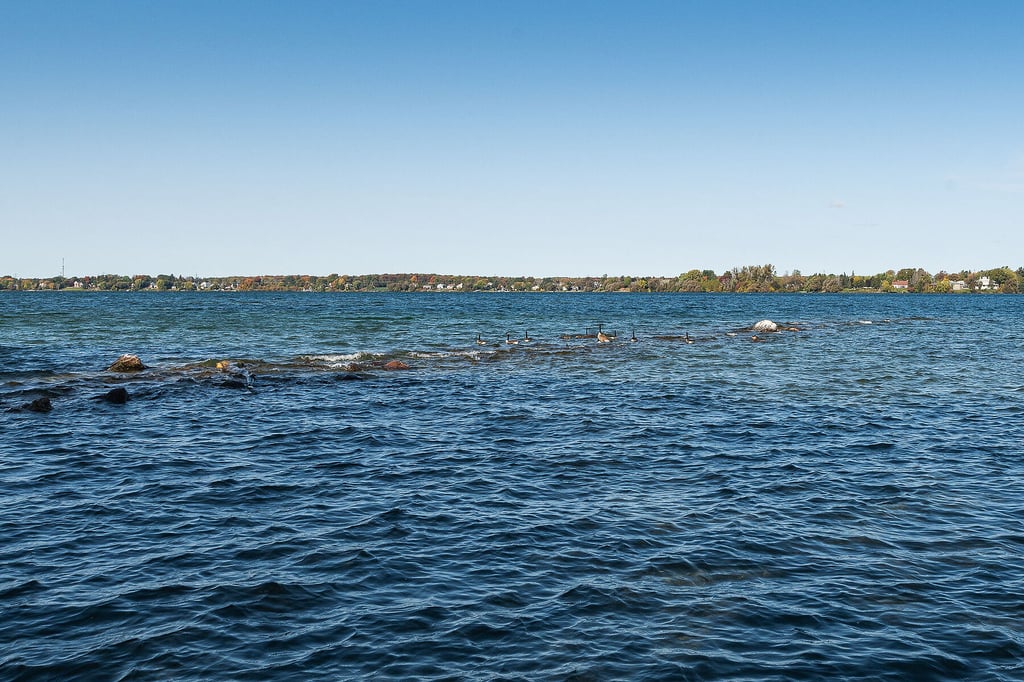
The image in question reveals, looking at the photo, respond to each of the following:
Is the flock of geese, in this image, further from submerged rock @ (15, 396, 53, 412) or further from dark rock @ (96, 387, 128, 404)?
submerged rock @ (15, 396, 53, 412)

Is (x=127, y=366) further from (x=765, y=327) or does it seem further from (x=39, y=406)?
(x=765, y=327)

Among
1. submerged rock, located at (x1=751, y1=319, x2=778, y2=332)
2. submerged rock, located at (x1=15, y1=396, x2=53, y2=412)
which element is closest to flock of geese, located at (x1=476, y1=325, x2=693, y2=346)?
submerged rock, located at (x1=751, y1=319, x2=778, y2=332)

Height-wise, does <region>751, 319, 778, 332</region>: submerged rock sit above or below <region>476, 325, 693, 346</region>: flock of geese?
above

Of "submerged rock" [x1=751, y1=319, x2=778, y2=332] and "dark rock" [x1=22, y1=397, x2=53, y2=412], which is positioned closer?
"dark rock" [x1=22, y1=397, x2=53, y2=412]

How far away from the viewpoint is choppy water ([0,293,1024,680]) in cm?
1179

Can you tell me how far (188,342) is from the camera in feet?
225

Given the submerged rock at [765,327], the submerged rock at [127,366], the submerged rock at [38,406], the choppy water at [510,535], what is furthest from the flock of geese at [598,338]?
the submerged rock at [38,406]

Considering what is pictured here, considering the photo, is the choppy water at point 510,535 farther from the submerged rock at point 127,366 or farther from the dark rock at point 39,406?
the submerged rock at point 127,366

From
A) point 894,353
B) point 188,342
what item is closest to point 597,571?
point 894,353

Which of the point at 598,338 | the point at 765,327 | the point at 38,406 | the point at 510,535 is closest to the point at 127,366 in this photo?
the point at 38,406

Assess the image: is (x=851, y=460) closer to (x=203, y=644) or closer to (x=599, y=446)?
(x=599, y=446)

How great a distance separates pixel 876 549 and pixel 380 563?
34.7 feet

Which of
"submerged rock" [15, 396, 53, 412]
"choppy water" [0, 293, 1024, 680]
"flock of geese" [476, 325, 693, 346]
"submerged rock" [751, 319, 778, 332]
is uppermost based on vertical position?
"submerged rock" [751, 319, 778, 332]

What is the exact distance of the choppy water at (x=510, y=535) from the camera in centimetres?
1179
